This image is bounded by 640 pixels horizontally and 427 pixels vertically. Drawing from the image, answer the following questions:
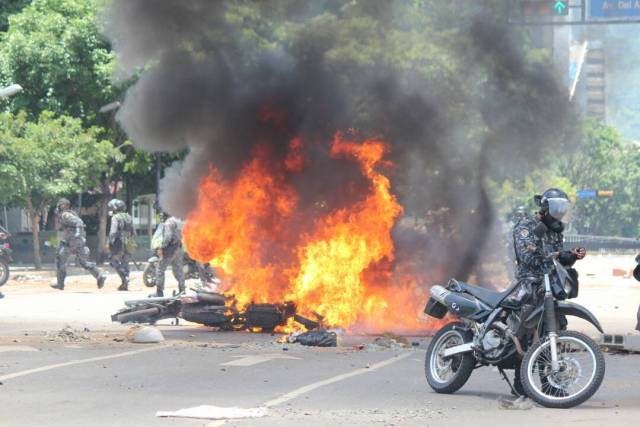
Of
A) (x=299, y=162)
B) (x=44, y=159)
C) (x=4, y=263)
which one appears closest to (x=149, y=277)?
(x=4, y=263)

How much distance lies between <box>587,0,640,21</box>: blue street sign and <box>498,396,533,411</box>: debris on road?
18772mm

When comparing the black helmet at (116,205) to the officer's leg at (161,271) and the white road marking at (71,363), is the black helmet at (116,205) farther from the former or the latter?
the white road marking at (71,363)

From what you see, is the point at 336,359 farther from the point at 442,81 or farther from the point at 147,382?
the point at 442,81

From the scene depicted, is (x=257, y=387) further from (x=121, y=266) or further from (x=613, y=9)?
(x=613, y=9)

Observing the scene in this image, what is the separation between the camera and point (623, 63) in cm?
3372

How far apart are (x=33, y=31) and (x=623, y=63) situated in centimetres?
1753

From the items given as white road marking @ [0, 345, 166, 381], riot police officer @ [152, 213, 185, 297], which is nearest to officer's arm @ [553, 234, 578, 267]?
white road marking @ [0, 345, 166, 381]

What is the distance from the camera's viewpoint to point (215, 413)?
8469 mm

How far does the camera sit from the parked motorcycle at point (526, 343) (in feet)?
29.9

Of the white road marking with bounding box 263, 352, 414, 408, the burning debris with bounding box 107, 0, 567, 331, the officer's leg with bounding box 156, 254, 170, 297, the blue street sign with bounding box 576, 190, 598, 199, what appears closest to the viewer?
the white road marking with bounding box 263, 352, 414, 408

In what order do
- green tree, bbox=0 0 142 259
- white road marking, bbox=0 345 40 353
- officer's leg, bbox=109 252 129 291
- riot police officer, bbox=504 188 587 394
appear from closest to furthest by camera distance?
riot police officer, bbox=504 188 587 394 → white road marking, bbox=0 345 40 353 → officer's leg, bbox=109 252 129 291 → green tree, bbox=0 0 142 259

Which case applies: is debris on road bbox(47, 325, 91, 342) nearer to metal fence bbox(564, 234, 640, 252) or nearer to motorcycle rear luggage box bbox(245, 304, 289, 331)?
motorcycle rear luggage box bbox(245, 304, 289, 331)

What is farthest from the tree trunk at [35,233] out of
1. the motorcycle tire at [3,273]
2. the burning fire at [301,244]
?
the burning fire at [301,244]

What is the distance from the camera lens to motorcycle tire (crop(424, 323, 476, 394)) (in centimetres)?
980
